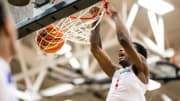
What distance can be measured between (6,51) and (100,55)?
207 centimetres

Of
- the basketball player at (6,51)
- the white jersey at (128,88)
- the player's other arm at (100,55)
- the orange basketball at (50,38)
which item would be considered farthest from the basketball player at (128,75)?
the basketball player at (6,51)

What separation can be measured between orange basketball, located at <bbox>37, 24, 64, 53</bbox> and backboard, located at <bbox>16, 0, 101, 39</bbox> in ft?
0.29

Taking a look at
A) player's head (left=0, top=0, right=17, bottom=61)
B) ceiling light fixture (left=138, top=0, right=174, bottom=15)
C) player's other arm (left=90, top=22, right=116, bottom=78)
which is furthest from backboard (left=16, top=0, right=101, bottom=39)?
ceiling light fixture (left=138, top=0, right=174, bottom=15)

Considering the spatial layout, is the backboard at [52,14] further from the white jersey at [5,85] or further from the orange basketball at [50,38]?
the white jersey at [5,85]

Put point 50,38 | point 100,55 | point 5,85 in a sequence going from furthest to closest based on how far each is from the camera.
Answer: point 100,55, point 50,38, point 5,85

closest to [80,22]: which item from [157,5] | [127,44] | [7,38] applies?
[127,44]

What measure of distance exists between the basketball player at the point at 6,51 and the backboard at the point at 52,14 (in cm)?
143

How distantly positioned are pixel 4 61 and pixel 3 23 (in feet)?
0.54

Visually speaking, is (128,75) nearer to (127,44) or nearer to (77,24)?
(127,44)

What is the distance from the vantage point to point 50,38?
304 centimetres

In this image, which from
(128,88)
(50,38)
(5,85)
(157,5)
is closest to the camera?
(5,85)

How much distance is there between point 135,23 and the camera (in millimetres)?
9055

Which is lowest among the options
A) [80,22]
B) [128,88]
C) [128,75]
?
[128,88]

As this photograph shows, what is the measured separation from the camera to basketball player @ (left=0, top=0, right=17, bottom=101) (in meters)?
1.31
